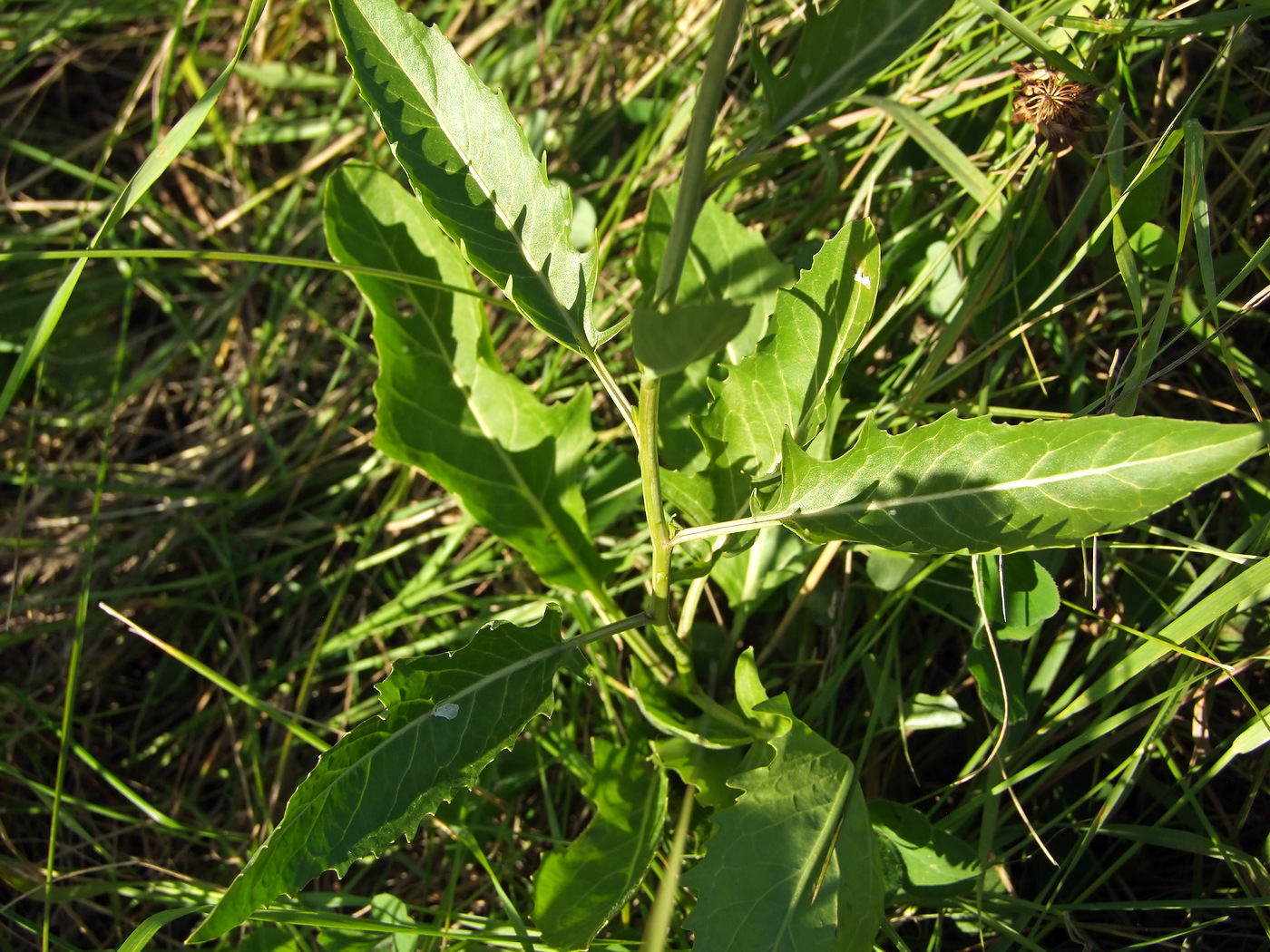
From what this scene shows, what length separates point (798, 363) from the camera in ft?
5.16

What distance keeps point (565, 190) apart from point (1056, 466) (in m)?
0.81

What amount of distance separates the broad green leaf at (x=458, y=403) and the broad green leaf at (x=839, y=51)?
75cm

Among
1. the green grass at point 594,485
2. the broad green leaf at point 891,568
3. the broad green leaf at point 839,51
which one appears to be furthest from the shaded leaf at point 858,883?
the broad green leaf at point 839,51

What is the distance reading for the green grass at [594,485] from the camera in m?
1.73

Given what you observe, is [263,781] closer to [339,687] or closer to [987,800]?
[339,687]

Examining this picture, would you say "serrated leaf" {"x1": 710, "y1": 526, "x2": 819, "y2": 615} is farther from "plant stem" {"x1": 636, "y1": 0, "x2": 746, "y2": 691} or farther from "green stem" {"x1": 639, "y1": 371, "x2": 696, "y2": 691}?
"plant stem" {"x1": 636, "y1": 0, "x2": 746, "y2": 691}

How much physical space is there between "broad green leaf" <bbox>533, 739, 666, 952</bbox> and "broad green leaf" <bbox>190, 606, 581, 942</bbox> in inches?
14.0

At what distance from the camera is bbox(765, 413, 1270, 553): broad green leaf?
1117 millimetres

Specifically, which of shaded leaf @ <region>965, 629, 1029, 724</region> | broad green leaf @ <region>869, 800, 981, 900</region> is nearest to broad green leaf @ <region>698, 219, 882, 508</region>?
shaded leaf @ <region>965, 629, 1029, 724</region>

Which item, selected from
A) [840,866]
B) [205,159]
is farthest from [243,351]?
[840,866]

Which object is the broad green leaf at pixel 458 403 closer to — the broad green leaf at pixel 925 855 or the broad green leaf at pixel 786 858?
the broad green leaf at pixel 786 858

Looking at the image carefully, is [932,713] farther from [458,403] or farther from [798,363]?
[458,403]

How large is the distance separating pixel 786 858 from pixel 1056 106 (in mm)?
1357

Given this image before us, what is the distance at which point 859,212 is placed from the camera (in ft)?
6.74
